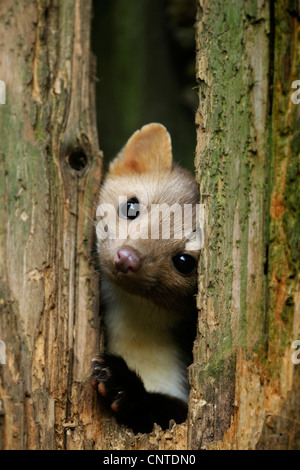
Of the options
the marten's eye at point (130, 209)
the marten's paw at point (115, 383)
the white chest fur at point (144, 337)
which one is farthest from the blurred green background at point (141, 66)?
the marten's paw at point (115, 383)

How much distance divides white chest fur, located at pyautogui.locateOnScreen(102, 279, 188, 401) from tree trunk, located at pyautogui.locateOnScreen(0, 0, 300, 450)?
0.51 m

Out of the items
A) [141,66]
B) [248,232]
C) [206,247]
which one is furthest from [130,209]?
[141,66]

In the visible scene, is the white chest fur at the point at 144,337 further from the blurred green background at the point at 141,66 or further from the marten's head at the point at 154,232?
the blurred green background at the point at 141,66

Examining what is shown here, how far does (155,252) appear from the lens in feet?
12.1

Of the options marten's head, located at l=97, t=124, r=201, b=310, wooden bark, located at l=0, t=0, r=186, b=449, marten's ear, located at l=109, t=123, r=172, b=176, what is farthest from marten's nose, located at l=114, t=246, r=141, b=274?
marten's ear, located at l=109, t=123, r=172, b=176

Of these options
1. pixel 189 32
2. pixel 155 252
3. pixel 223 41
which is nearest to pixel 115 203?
pixel 155 252

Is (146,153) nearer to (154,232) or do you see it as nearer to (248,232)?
(154,232)

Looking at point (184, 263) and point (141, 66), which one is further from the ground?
point (141, 66)

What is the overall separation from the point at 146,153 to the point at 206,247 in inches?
56.7

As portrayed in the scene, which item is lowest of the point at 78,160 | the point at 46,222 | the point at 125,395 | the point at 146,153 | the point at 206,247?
the point at 125,395

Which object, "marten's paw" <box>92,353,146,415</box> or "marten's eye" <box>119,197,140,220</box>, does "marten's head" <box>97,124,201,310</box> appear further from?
"marten's paw" <box>92,353,146,415</box>

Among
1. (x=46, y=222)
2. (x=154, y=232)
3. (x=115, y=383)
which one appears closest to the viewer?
(x=46, y=222)

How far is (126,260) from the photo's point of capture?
3.51 m

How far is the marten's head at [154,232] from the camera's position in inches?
144
